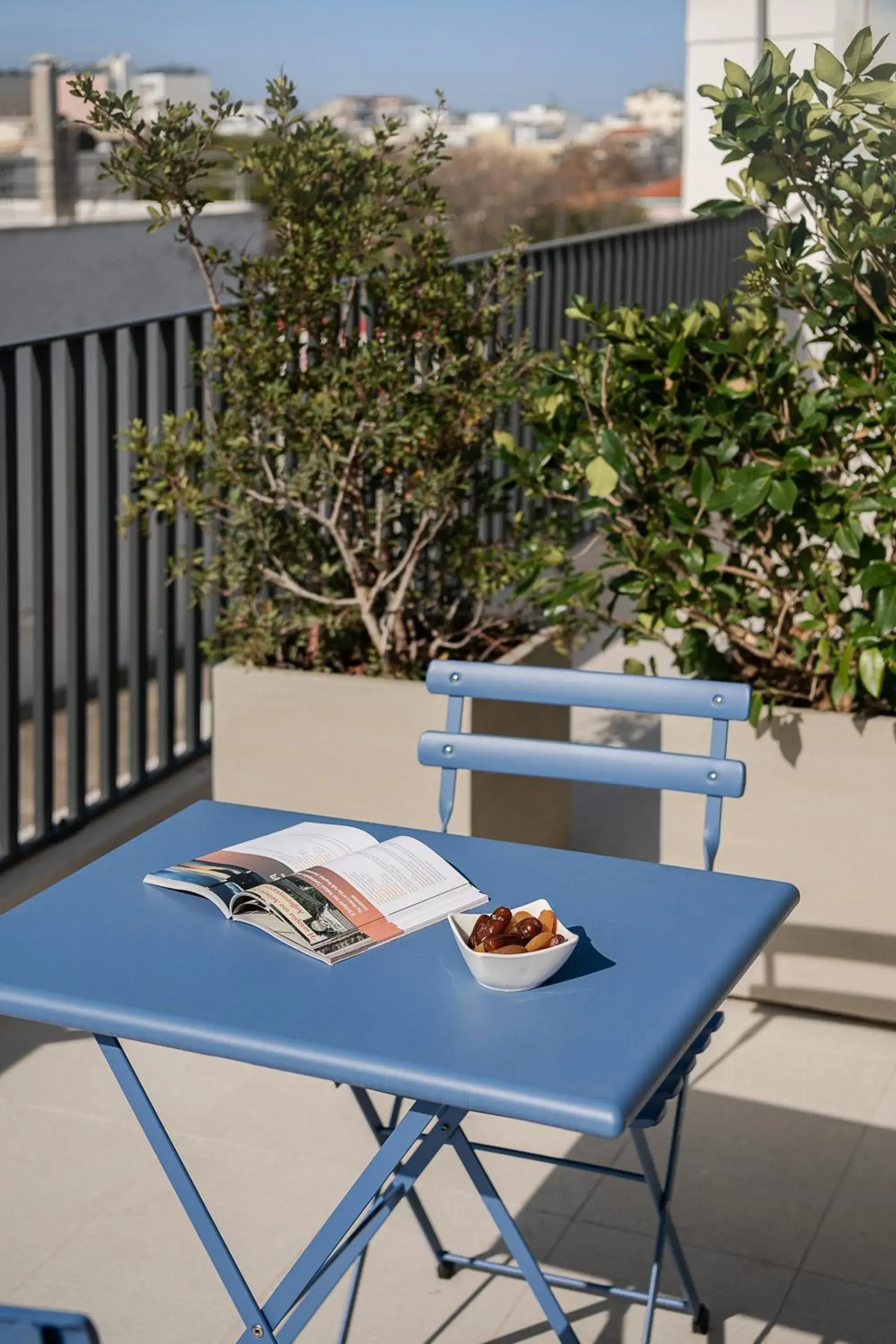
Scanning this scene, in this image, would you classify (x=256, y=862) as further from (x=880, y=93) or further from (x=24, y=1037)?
(x=880, y=93)

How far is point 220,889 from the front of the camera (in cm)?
188

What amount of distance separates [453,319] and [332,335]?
0.26 metres

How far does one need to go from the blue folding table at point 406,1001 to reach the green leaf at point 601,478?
120 centimetres

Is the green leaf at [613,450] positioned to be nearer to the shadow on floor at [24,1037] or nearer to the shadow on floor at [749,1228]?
the shadow on floor at [749,1228]

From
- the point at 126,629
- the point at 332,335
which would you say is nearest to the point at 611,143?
the point at 126,629

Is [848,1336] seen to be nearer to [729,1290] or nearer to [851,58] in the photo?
[729,1290]

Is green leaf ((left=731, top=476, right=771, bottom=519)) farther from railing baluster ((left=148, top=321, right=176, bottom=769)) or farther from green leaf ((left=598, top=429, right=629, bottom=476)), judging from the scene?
railing baluster ((left=148, top=321, right=176, bottom=769))

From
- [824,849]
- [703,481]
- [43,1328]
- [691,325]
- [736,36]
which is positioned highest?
[736,36]

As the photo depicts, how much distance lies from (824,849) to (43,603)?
172cm

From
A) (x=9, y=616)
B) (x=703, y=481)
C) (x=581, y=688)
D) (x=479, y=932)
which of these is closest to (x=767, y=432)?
(x=703, y=481)

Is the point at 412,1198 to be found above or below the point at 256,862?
below

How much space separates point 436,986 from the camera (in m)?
1.68

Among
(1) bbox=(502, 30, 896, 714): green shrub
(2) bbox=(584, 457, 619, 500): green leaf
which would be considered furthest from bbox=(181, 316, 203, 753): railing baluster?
(2) bbox=(584, 457, 619, 500): green leaf

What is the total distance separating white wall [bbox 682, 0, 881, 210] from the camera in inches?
308
